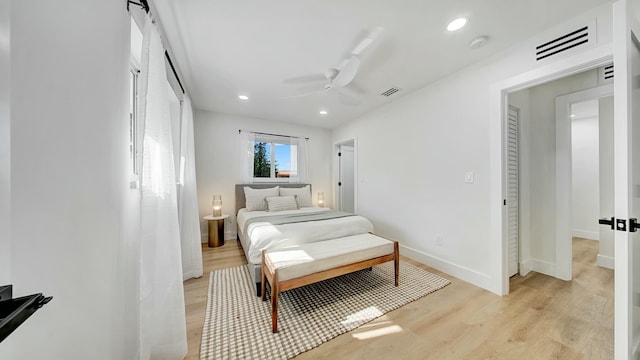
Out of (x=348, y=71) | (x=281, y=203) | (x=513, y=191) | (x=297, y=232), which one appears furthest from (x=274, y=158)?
(x=513, y=191)

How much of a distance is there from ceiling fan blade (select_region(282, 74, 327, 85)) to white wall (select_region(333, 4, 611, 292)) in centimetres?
133

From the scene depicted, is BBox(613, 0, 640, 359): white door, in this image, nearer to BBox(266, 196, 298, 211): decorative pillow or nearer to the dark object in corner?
the dark object in corner

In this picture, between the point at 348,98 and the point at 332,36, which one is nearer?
the point at 332,36

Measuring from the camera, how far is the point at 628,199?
3.20ft

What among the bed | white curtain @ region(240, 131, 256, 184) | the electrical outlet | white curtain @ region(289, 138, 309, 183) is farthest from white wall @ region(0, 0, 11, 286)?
white curtain @ region(289, 138, 309, 183)

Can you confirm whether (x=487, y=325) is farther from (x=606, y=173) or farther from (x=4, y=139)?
(x=606, y=173)

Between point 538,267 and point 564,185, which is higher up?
point 564,185

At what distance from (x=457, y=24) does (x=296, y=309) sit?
8.88 ft

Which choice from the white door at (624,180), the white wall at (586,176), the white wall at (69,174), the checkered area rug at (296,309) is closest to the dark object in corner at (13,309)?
the white wall at (69,174)

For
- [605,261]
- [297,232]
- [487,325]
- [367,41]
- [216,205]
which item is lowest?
[487,325]

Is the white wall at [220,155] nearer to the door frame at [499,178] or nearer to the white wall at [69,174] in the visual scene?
the white wall at [69,174]

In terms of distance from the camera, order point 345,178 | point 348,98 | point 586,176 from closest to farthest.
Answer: point 348,98 < point 586,176 < point 345,178

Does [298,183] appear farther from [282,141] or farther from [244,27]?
[244,27]

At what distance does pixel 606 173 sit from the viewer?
104 inches
